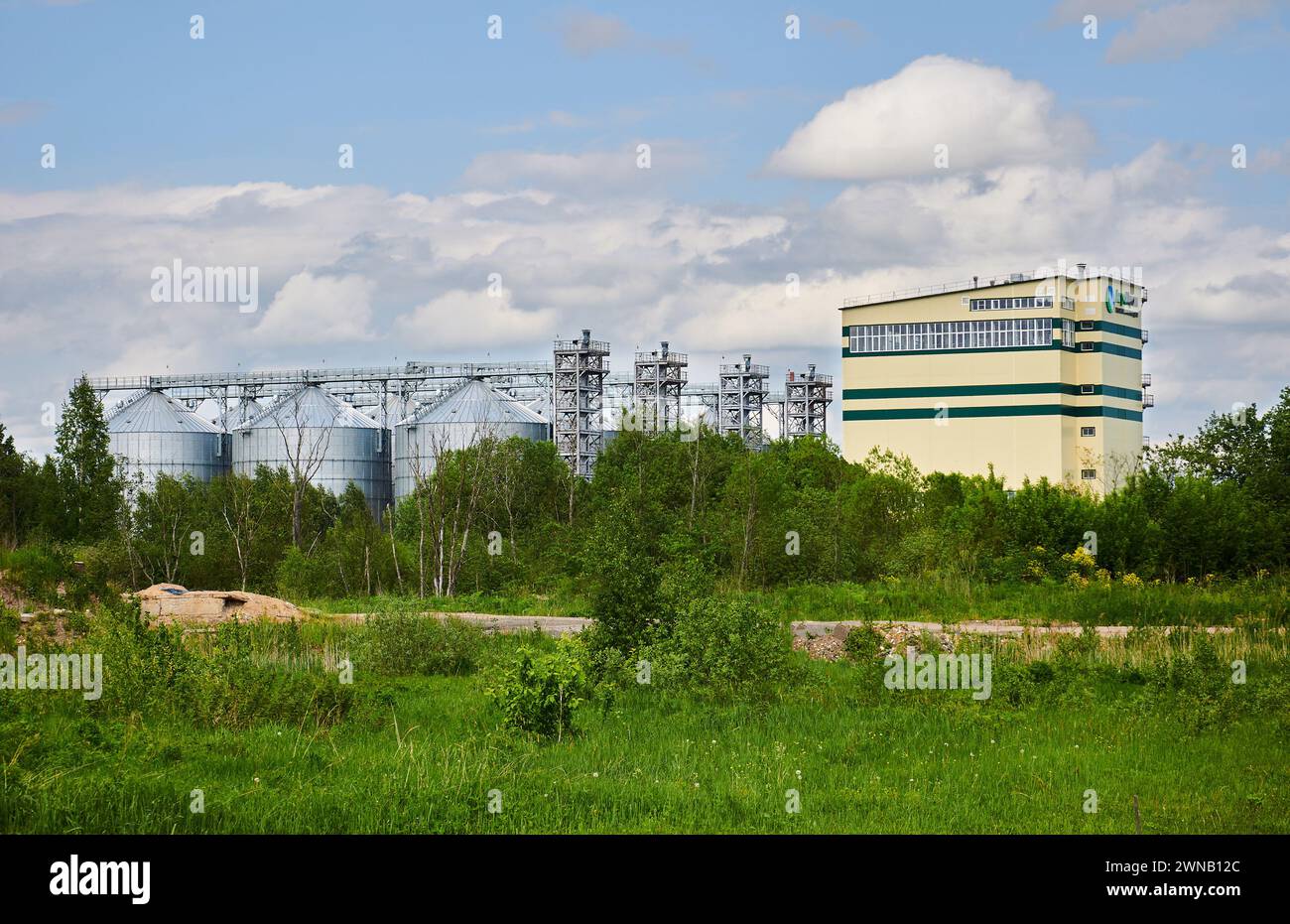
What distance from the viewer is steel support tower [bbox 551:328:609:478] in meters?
68.8

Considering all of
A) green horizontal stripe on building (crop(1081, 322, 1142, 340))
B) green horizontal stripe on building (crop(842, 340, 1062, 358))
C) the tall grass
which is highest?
green horizontal stripe on building (crop(1081, 322, 1142, 340))

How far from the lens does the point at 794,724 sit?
15461 millimetres

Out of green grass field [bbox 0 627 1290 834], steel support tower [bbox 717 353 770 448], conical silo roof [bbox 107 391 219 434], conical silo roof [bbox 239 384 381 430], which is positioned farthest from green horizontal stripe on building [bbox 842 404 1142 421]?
green grass field [bbox 0 627 1290 834]

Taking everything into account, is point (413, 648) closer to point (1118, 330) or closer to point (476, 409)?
point (476, 409)

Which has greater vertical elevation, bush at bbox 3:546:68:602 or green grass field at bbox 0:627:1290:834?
bush at bbox 3:546:68:602

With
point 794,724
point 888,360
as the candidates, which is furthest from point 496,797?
point 888,360

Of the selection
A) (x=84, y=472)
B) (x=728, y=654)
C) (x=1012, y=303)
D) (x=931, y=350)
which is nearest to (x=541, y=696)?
(x=728, y=654)

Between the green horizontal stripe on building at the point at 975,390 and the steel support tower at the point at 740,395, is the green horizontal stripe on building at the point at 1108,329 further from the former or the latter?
the steel support tower at the point at 740,395

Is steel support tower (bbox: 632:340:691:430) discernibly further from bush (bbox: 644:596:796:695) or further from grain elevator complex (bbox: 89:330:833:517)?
bush (bbox: 644:596:796:695)

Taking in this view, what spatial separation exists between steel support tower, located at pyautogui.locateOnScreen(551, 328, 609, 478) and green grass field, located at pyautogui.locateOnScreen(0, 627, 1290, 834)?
168 ft

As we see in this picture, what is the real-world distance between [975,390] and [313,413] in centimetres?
4094

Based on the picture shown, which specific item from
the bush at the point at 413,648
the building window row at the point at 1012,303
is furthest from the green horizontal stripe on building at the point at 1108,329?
the bush at the point at 413,648
